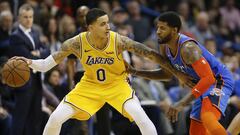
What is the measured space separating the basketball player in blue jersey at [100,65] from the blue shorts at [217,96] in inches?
11.3

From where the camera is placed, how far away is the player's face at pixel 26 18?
930cm

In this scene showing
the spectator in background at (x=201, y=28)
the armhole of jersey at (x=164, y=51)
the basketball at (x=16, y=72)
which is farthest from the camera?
the spectator in background at (x=201, y=28)

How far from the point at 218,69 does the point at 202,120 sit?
2.34 ft

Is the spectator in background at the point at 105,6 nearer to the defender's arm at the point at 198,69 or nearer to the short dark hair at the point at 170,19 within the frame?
the short dark hair at the point at 170,19

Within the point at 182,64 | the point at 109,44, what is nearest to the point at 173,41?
the point at 182,64

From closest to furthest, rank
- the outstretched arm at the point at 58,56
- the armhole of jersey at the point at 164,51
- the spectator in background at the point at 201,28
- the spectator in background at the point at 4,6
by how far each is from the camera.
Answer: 1. the outstretched arm at the point at 58,56
2. the armhole of jersey at the point at 164,51
3. the spectator in background at the point at 4,6
4. the spectator in background at the point at 201,28

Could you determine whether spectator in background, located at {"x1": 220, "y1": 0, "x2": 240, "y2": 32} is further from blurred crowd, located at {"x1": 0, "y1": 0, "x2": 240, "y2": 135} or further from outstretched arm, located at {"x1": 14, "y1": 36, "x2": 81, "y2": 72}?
outstretched arm, located at {"x1": 14, "y1": 36, "x2": 81, "y2": 72}

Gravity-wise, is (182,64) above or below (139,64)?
above

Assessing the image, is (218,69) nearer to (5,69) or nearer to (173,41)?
(173,41)

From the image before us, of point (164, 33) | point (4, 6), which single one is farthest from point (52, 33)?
point (164, 33)

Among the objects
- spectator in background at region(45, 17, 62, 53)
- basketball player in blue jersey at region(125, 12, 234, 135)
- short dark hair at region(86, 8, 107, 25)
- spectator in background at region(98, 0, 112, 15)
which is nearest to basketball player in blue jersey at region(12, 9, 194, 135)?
short dark hair at region(86, 8, 107, 25)

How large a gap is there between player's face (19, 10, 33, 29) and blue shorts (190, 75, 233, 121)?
2.84 meters

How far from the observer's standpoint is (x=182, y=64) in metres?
7.82

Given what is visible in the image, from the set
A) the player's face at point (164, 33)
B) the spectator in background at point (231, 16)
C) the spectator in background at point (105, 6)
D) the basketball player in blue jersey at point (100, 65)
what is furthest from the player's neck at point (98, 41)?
the spectator in background at point (231, 16)
